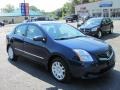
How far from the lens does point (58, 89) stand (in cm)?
604

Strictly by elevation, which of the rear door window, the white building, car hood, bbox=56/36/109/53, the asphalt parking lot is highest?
the white building

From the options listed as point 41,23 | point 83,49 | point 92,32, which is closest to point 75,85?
point 83,49

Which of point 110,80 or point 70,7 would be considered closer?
point 110,80

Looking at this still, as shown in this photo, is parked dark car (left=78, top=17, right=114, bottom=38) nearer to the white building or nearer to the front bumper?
the front bumper

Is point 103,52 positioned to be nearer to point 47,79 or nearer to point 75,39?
point 75,39

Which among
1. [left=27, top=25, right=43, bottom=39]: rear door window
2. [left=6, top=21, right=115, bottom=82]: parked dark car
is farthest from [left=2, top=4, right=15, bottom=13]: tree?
[left=6, top=21, right=115, bottom=82]: parked dark car

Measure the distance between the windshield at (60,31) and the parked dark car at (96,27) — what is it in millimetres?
8483

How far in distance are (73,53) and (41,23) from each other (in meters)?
2.11

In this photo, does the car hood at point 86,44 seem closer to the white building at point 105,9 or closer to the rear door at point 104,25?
the rear door at point 104,25

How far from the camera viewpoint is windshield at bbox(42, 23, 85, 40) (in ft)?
23.5

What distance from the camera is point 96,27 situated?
55.0 feet

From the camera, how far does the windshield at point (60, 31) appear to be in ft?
23.5

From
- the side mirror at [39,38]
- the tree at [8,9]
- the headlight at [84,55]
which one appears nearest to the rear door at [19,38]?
the side mirror at [39,38]

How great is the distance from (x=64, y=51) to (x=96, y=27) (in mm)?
10813
